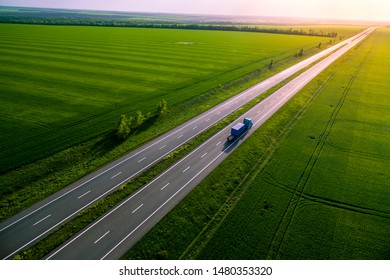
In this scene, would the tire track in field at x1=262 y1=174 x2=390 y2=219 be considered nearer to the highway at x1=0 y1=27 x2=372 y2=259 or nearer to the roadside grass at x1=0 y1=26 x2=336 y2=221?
the highway at x1=0 y1=27 x2=372 y2=259

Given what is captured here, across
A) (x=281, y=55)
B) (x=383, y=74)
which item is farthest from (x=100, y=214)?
(x=281, y=55)

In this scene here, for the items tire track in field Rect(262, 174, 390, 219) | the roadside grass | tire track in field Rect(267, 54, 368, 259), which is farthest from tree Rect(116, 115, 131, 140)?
tire track in field Rect(267, 54, 368, 259)

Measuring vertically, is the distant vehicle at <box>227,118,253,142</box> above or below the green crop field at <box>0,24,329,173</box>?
below

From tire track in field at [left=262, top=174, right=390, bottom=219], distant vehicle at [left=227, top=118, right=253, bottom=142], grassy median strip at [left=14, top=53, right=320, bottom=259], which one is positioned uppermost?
distant vehicle at [left=227, top=118, right=253, bottom=142]

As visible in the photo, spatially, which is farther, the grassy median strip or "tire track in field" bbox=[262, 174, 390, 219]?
"tire track in field" bbox=[262, 174, 390, 219]

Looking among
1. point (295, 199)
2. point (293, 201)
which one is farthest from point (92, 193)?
point (295, 199)

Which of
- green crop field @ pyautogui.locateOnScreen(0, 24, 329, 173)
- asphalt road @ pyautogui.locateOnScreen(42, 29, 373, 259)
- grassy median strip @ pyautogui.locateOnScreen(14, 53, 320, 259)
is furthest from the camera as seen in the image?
green crop field @ pyautogui.locateOnScreen(0, 24, 329, 173)

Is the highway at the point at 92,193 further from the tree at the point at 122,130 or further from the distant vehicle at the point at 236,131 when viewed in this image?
the tree at the point at 122,130

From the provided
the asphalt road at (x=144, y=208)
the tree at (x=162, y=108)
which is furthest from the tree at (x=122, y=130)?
the asphalt road at (x=144, y=208)
